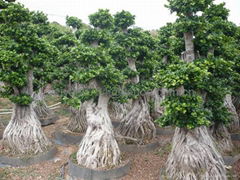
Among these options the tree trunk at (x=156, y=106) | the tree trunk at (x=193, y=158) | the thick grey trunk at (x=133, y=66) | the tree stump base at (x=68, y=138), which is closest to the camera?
the tree trunk at (x=193, y=158)

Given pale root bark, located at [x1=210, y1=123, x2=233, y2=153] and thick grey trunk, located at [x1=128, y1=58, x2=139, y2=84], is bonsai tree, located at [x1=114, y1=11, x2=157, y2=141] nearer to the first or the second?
thick grey trunk, located at [x1=128, y1=58, x2=139, y2=84]

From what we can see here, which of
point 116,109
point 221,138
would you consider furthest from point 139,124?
point 116,109

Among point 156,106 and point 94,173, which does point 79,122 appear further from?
point 94,173

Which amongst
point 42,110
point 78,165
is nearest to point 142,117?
point 78,165

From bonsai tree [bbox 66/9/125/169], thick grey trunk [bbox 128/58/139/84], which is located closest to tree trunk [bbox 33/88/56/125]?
thick grey trunk [bbox 128/58/139/84]

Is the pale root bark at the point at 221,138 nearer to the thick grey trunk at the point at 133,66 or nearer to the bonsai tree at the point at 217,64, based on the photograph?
the bonsai tree at the point at 217,64

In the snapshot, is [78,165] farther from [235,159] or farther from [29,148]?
[235,159]

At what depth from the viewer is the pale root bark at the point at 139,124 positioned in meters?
11.9

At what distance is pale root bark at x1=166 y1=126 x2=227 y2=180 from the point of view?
7.48 metres

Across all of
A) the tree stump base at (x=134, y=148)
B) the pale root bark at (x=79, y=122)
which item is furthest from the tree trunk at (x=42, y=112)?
the tree stump base at (x=134, y=148)

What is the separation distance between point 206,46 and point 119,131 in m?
5.91

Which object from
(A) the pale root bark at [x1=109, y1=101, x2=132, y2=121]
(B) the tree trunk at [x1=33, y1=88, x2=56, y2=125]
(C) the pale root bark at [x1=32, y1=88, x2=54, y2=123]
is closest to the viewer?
(B) the tree trunk at [x1=33, y1=88, x2=56, y2=125]

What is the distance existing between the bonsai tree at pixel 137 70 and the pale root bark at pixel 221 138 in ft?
9.73

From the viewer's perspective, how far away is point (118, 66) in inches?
468
